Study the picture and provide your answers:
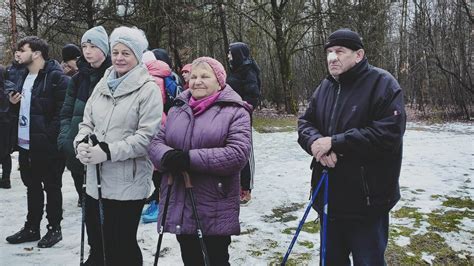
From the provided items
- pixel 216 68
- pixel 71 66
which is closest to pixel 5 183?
pixel 71 66

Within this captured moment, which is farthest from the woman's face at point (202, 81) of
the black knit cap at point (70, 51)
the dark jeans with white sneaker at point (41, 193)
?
the black knit cap at point (70, 51)

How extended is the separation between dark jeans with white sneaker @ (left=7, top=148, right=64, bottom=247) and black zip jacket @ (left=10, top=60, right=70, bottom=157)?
0.13 m

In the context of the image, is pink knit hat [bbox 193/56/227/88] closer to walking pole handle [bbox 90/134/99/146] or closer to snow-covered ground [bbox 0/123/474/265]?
walking pole handle [bbox 90/134/99/146]

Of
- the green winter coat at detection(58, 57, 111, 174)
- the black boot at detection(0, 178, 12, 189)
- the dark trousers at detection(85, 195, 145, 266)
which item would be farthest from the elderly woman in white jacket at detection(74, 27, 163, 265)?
the black boot at detection(0, 178, 12, 189)

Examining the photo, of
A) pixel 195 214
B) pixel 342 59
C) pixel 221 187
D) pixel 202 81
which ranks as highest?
pixel 342 59

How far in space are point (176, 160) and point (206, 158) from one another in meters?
0.18

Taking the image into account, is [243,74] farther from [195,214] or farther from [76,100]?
[195,214]

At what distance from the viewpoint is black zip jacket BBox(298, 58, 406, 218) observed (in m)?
2.45

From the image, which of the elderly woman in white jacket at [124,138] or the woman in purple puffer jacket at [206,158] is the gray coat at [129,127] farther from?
the woman in purple puffer jacket at [206,158]

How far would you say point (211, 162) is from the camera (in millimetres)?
2576

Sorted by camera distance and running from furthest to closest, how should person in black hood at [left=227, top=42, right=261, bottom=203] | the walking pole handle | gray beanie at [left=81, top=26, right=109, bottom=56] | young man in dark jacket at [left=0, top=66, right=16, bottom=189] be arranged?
person in black hood at [left=227, top=42, right=261, bottom=203] < young man in dark jacket at [left=0, top=66, right=16, bottom=189] < gray beanie at [left=81, top=26, right=109, bottom=56] < the walking pole handle

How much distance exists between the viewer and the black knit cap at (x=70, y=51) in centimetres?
529

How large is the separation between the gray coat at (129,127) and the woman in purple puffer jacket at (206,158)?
191 millimetres

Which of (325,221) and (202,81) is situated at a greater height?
(202,81)
